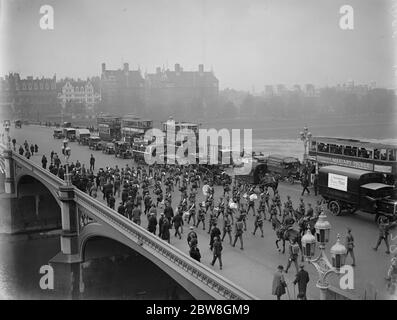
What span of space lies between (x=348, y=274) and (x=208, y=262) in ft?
10.5

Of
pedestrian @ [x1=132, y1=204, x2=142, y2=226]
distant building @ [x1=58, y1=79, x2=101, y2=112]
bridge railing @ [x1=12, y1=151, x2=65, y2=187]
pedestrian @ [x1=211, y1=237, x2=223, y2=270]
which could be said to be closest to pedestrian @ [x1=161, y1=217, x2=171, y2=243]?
pedestrian @ [x1=132, y1=204, x2=142, y2=226]

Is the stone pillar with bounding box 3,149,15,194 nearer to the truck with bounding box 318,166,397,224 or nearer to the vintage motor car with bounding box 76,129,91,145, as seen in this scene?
the vintage motor car with bounding box 76,129,91,145

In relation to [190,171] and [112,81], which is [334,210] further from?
[112,81]

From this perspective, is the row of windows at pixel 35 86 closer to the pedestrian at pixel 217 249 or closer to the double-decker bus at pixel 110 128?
the double-decker bus at pixel 110 128

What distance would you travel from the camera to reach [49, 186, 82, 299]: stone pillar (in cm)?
2070

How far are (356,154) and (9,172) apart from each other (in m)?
25.3

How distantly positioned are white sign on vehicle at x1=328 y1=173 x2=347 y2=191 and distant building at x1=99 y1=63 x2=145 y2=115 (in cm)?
5048

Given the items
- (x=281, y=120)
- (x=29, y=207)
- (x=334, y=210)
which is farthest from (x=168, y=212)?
(x=281, y=120)

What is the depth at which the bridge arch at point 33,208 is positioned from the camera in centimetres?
3375

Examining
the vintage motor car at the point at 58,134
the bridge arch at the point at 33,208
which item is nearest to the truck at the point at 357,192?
the bridge arch at the point at 33,208

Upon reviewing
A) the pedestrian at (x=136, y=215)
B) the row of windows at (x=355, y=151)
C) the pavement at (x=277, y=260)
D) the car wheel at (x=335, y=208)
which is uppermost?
the row of windows at (x=355, y=151)

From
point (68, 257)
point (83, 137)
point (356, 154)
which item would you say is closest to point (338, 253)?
point (356, 154)

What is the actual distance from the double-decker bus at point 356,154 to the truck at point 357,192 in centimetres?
161

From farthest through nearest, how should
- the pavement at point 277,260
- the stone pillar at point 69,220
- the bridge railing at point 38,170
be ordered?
the bridge railing at point 38,170 < the stone pillar at point 69,220 < the pavement at point 277,260
